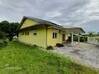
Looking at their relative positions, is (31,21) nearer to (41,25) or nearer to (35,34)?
(35,34)

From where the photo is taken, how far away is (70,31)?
985 inches

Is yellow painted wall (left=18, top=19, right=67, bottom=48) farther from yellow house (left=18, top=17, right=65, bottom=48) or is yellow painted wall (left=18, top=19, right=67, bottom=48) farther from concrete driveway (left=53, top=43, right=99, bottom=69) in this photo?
concrete driveway (left=53, top=43, right=99, bottom=69)

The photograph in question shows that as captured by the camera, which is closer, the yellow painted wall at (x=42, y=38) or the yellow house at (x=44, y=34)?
the yellow house at (x=44, y=34)

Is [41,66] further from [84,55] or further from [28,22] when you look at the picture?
[28,22]

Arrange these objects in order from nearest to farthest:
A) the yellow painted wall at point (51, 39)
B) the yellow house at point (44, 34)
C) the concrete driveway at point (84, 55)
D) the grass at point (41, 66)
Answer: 1. the grass at point (41, 66)
2. the concrete driveway at point (84, 55)
3. the yellow house at point (44, 34)
4. the yellow painted wall at point (51, 39)

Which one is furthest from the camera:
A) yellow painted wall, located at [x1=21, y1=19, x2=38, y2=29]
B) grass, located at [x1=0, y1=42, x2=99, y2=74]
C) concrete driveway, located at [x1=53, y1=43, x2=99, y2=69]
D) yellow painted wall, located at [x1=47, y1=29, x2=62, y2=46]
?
yellow painted wall, located at [x1=21, y1=19, x2=38, y2=29]

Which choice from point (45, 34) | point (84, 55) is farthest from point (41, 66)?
point (45, 34)

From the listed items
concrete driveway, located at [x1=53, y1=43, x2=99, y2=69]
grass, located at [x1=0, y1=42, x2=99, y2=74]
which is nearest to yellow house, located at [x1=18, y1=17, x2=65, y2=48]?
concrete driveway, located at [x1=53, y1=43, x2=99, y2=69]

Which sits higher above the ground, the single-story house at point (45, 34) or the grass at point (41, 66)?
the single-story house at point (45, 34)

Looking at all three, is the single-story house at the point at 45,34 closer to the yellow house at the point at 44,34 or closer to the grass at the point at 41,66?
the yellow house at the point at 44,34

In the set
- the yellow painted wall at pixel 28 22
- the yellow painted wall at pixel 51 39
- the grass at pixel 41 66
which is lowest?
the grass at pixel 41 66

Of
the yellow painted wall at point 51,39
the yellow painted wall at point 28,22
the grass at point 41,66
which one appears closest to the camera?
the grass at point 41,66

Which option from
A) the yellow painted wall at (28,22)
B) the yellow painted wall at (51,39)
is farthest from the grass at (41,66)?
the yellow painted wall at (28,22)

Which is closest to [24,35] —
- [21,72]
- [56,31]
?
[56,31]
